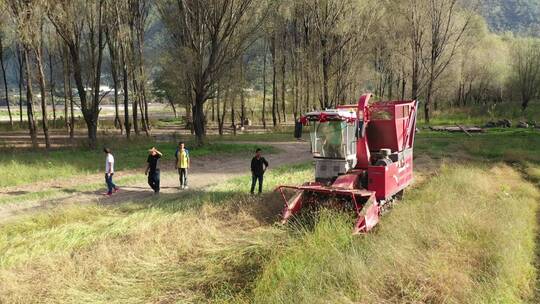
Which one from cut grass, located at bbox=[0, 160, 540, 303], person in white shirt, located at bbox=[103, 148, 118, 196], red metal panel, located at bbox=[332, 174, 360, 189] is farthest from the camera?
person in white shirt, located at bbox=[103, 148, 118, 196]

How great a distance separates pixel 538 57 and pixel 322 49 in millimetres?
36806

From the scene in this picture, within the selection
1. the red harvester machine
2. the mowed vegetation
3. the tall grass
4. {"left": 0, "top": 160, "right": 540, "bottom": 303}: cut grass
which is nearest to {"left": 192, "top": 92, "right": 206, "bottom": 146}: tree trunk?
the mowed vegetation

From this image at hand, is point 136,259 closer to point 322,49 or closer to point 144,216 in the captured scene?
point 144,216

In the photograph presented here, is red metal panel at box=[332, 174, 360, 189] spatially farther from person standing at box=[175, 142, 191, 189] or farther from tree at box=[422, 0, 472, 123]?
tree at box=[422, 0, 472, 123]

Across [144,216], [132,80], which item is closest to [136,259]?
[144,216]

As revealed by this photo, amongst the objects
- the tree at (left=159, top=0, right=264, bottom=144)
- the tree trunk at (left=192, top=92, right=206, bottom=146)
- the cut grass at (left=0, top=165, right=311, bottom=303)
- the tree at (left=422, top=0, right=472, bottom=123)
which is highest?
the tree at (left=422, top=0, right=472, bottom=123)

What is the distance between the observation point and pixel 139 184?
1741 centimetres

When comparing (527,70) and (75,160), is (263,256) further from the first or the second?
(527,70)

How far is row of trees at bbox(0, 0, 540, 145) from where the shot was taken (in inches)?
986

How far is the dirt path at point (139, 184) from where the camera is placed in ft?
45.6

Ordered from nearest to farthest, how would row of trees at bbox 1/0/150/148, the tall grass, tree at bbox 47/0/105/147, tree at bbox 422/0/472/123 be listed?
1. the tall grass
2. row of trees at bbox 1/0/150/148
3. tree at bbox 47/0/105/147
4. tree at bbox 422/0/472/123

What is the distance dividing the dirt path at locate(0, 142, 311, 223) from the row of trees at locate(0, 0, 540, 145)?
538 cm

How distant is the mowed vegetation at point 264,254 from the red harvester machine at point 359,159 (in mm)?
587

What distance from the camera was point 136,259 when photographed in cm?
849
